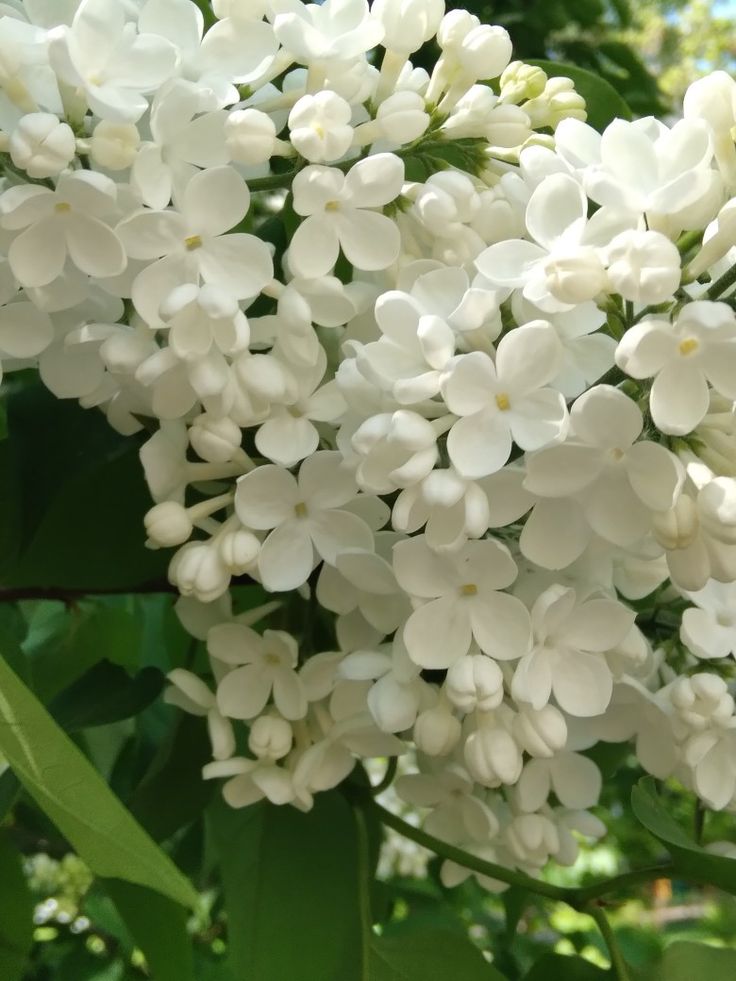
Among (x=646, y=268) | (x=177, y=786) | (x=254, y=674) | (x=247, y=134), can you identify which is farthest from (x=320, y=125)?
(x=177, y=786)

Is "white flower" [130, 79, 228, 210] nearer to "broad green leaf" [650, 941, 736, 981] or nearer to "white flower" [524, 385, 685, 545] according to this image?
"white flower" [524, 385, 685, 545]

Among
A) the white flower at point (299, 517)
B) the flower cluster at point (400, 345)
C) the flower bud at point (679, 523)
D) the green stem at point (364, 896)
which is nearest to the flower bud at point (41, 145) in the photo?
the flower cluster at point (400, 345)

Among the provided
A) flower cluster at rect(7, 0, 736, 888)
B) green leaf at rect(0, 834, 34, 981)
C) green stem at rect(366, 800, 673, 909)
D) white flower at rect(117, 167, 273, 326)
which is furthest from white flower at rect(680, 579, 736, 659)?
green leaf at rect(0, 834, 34, 981)

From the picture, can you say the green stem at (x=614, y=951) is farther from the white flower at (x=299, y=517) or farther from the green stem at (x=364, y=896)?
the white flower at (x=299, y=517)

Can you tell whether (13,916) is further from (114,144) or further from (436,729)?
(114,144)

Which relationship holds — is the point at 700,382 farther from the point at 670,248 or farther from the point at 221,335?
the point at 221,335
